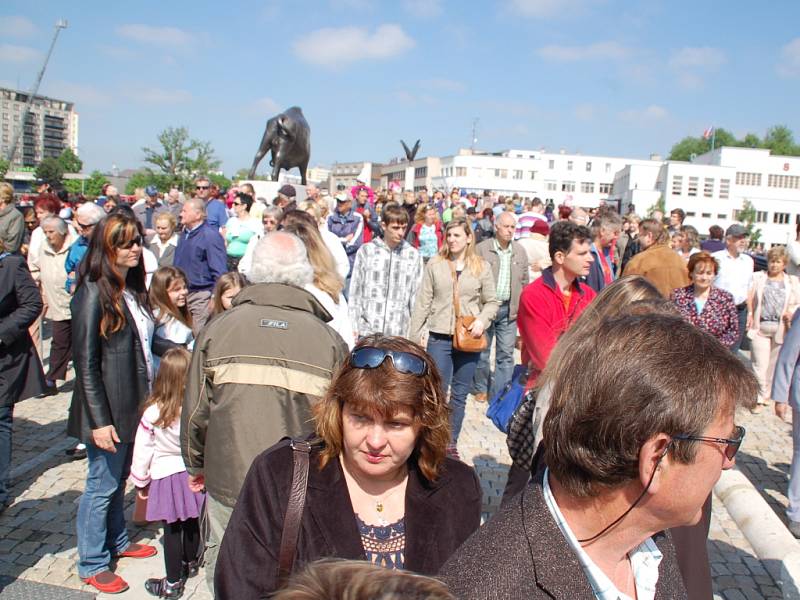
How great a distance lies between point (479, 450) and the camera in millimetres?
6340

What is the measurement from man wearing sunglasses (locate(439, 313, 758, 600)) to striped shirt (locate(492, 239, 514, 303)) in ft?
19.6

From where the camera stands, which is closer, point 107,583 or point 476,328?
point 107,583

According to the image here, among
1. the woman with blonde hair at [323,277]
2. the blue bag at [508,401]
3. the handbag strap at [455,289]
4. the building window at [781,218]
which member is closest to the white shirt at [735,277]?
the handbag strap at [455,289]

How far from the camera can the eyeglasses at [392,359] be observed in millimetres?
2043

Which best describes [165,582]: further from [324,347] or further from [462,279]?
[462,279]

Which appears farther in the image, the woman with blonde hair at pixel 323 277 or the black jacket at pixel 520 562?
the woman with blonde hair at pixel 323 277

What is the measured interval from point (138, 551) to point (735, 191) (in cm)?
9499

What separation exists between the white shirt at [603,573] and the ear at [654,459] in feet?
0.66

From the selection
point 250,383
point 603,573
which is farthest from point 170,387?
point 603,573

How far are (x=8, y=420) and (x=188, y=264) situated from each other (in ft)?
8.64

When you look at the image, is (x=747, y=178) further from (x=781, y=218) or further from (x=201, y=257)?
(x=201, y=257)

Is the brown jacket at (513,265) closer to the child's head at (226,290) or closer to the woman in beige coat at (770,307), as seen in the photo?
the woman in beige coat at (770,307)

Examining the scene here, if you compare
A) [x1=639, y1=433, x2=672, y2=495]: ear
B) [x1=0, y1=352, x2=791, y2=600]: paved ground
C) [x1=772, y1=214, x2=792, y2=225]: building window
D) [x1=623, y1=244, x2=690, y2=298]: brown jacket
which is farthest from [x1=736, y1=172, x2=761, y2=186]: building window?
[x1=639, y1=433, x2=672, y2=495]: ear

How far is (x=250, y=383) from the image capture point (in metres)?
2.60
